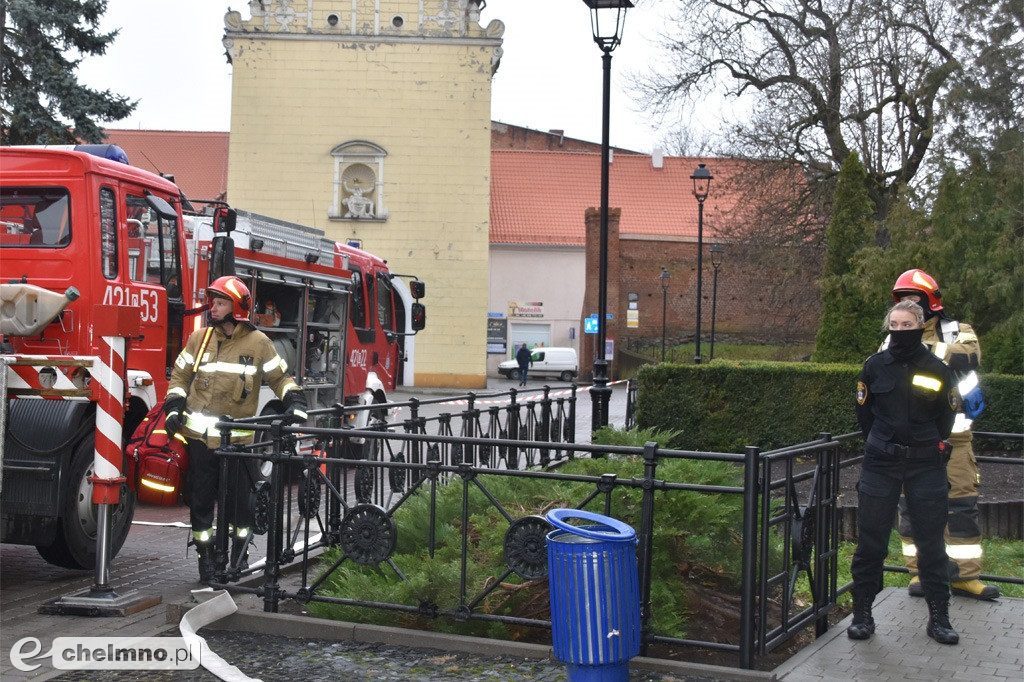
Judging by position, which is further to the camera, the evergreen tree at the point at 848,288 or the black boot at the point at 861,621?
the evergreen tree at the point at 848,288

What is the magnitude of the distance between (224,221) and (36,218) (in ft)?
9.25

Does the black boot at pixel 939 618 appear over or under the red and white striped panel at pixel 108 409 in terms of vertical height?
under

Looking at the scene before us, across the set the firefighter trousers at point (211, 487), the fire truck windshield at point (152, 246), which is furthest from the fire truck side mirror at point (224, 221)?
the firefighter trousers at point (211, 487)

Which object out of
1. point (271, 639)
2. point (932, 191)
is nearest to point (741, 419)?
point (932, 191)

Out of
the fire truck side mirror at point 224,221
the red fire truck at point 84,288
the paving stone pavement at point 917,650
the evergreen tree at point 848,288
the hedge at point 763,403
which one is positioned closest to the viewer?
the paving stone pavement at point 917,650

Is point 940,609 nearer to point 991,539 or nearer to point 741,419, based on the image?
point 991,539

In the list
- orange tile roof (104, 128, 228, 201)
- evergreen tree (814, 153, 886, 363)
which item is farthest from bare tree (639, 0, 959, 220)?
orange tile roof (104, 128, 228, 201)

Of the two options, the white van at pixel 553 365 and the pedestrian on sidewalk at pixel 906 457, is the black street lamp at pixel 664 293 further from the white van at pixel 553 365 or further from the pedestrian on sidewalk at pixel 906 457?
the pedestrian on sidewalk at pixel 906 457

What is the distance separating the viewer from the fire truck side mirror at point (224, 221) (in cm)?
1257

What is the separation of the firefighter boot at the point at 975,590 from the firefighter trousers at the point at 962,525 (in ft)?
0.11

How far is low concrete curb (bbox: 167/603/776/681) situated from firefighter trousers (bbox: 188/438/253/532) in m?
0.70

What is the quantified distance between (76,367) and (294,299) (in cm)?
666

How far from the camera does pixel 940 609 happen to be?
22.1ft

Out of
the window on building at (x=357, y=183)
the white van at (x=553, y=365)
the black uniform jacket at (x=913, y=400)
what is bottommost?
the white van at (x=553, y=365)
